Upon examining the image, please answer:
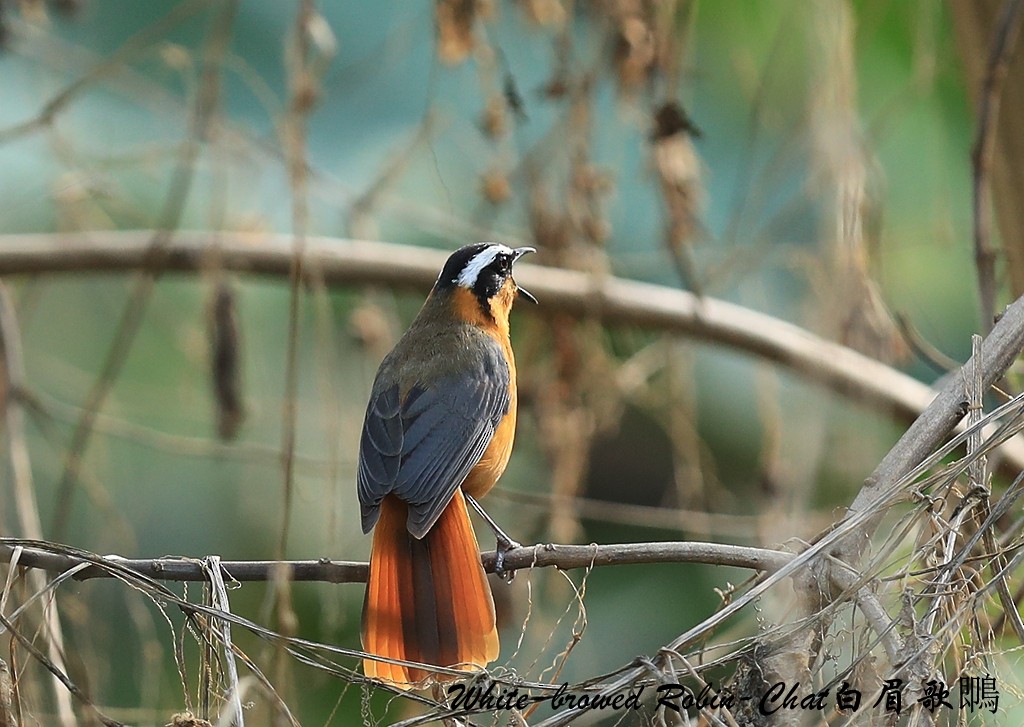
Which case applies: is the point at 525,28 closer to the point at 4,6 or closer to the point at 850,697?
the point at 4,6

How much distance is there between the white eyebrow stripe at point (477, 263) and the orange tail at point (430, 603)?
3.85 ft

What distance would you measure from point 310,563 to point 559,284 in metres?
2.29

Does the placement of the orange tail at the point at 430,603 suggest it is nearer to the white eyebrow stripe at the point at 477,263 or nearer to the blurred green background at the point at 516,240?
the blurred green background at the point at 516,240

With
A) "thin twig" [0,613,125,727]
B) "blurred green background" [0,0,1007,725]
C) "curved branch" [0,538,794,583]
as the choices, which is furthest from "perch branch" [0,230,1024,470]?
"thin twig" [0,613,125,727]

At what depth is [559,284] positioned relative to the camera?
180 inches

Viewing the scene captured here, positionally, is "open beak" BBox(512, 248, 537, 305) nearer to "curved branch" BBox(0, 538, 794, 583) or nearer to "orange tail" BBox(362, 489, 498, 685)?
"orange tail" BBox(362, 489, 498, 685)

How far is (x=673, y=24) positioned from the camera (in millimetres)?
4227

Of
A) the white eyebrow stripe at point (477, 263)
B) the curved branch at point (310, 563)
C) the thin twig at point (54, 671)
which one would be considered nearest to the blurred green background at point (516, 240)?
the white eyebrow stripe at point (477, 263)

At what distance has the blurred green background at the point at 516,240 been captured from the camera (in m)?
4.07

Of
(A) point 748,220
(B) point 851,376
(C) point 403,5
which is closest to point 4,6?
(C) point 403,5

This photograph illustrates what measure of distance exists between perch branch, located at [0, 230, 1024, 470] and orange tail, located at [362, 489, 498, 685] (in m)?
1.57

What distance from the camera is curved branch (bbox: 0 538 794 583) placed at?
2.17m

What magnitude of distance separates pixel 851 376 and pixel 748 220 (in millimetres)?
806

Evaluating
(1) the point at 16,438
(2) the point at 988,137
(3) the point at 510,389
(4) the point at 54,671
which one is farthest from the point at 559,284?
(4) the point at 54,671
